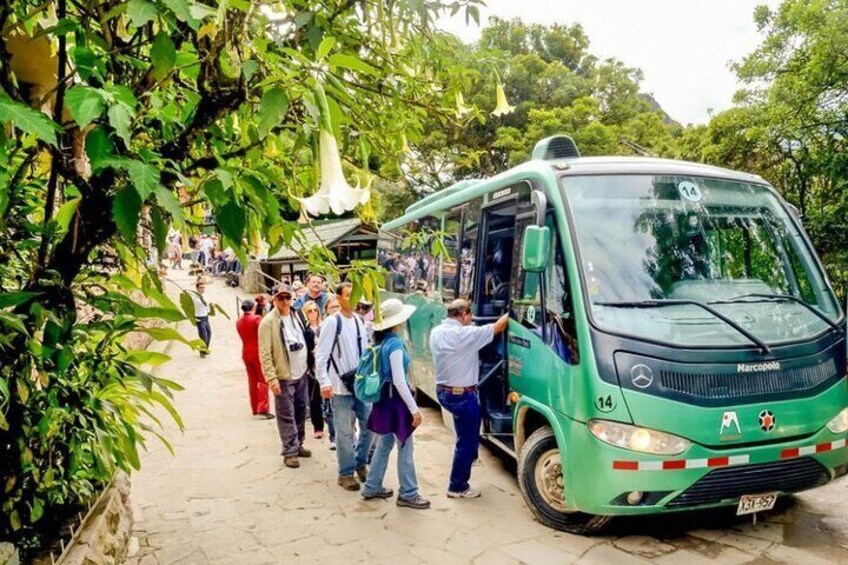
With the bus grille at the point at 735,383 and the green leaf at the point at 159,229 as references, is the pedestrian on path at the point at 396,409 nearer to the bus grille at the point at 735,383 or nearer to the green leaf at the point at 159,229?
the bus grille at the point at 735,383

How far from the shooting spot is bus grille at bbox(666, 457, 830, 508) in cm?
403

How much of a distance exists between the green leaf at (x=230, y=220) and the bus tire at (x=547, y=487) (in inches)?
142

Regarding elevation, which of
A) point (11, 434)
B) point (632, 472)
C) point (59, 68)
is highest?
point (59, 68)

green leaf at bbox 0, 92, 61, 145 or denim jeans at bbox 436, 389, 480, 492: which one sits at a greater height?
green leaf at bbox 0, 92, 61, 145

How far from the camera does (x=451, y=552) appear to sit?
4367 millimetres

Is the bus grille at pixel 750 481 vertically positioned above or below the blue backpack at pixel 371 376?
below

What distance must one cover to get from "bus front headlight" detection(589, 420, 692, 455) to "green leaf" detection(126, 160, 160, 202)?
3409mm

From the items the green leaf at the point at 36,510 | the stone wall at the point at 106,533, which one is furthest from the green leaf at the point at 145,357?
the stone wall at the point at 106,533

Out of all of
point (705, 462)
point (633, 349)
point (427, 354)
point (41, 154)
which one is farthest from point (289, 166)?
point (427, 354)

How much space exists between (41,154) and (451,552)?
358cm

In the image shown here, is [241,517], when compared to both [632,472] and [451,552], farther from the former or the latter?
[632,472]

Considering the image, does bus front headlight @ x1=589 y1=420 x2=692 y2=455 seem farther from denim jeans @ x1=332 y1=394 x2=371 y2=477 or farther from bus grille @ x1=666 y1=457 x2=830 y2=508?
denim jeans @ x1=332 y1=394 x2=371 y2=477

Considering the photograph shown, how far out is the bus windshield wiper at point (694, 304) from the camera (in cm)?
415

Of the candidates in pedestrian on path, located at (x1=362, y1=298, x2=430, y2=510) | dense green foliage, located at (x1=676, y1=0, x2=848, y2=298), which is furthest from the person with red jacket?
dense green foliage, located at (x1=676, y1=0, x2=848, y2=298)
